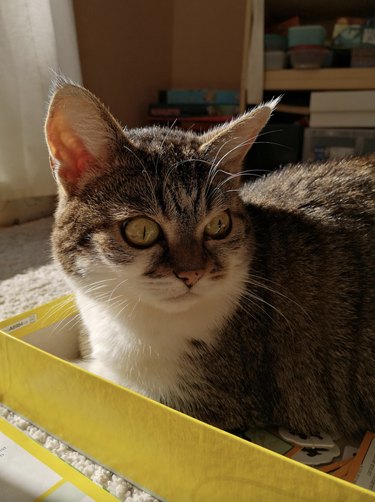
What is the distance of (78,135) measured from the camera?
79 centimetres

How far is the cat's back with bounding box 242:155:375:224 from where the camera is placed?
0.93 metres

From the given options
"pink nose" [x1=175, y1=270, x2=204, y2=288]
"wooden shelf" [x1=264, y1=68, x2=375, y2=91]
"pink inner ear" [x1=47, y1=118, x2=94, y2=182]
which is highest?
"wooden shelf" [x1=264, y1=68, x2=375, y2=91]

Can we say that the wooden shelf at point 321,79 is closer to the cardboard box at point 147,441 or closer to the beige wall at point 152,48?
the beige wall at point 152,48

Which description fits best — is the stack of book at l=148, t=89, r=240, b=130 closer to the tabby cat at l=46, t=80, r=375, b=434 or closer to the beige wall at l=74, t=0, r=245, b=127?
the beige wall at l=74, t=0, r=245, b=127

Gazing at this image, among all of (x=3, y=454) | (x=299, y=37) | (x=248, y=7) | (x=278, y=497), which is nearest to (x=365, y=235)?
(x=278, y=497)

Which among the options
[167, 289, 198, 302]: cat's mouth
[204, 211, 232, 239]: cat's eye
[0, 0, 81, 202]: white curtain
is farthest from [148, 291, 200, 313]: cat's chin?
[0, 0, 81, 202]: white curtain

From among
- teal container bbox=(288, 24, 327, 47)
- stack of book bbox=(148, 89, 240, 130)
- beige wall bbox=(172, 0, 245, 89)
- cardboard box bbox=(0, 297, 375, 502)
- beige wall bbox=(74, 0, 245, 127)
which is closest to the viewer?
cardboard box bbox=(0, 297, 375, 502)

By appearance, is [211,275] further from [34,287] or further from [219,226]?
[34,287]

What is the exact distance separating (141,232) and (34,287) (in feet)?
2.74

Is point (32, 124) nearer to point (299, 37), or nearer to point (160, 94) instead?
point (160, 94)

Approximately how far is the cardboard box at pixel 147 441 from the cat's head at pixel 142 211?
0.56ft

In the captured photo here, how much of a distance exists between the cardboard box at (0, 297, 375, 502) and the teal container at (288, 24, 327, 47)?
6.60ft

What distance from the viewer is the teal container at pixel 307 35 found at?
7.16ft

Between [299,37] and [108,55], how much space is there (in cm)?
109
